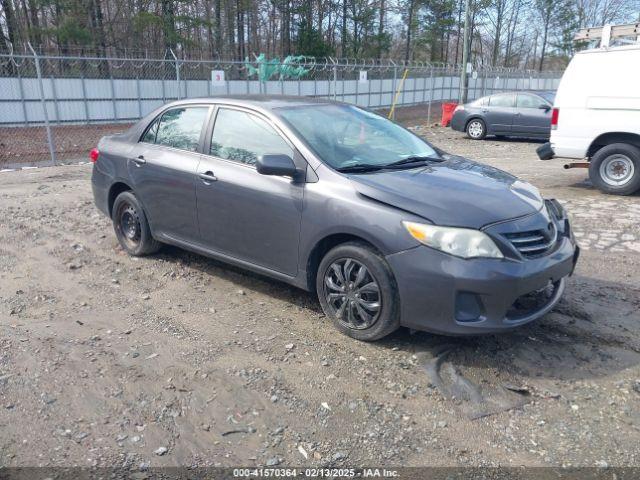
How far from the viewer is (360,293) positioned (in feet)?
12.7

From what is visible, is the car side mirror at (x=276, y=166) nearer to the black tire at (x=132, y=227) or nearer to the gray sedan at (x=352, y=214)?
the gray sedan at (x=352, y=214)

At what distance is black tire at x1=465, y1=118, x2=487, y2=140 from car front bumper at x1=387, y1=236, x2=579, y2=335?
1434cm

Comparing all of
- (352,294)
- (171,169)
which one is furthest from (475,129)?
(352,294)

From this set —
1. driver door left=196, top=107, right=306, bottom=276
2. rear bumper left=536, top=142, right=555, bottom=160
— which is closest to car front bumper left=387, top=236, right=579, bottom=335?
driver door left=196, top=107, right=306, bottom=276

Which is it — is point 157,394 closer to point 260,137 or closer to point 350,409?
point 350,409

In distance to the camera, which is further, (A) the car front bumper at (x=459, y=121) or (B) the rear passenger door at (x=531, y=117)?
(A) the car front bumper at (x=459, y=121)

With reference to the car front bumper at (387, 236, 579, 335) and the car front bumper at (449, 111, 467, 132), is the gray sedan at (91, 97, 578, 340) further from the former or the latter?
the car front bumper at (449, 111, 467, 132)

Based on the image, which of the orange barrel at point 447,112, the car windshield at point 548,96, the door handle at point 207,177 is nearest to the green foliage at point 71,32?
the orange barrel at point 447,112

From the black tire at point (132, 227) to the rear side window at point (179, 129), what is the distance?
65 cm

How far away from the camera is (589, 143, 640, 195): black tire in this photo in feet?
27.9

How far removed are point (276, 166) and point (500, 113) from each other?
46.2 ft

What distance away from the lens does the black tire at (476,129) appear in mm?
17156

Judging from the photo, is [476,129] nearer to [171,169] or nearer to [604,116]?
[604,116]

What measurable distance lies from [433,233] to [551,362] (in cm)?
119
